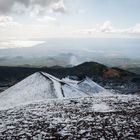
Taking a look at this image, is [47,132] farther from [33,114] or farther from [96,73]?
[96,73]

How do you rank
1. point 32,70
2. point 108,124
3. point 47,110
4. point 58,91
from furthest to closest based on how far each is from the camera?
point 32,70 < point 58,91 < point 47,110 < point 108,124

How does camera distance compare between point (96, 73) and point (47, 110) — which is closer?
point (47, 110)

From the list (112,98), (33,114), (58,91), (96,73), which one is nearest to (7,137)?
(33,114)

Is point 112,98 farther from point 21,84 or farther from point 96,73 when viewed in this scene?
point 96,73

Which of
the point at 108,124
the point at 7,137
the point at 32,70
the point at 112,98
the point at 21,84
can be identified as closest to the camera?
the point at 7,137

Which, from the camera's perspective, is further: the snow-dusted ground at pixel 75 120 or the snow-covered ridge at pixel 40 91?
A: the snow-covered ridge at pixel 40 91

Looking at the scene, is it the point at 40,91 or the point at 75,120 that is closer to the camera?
the point at 75,120
